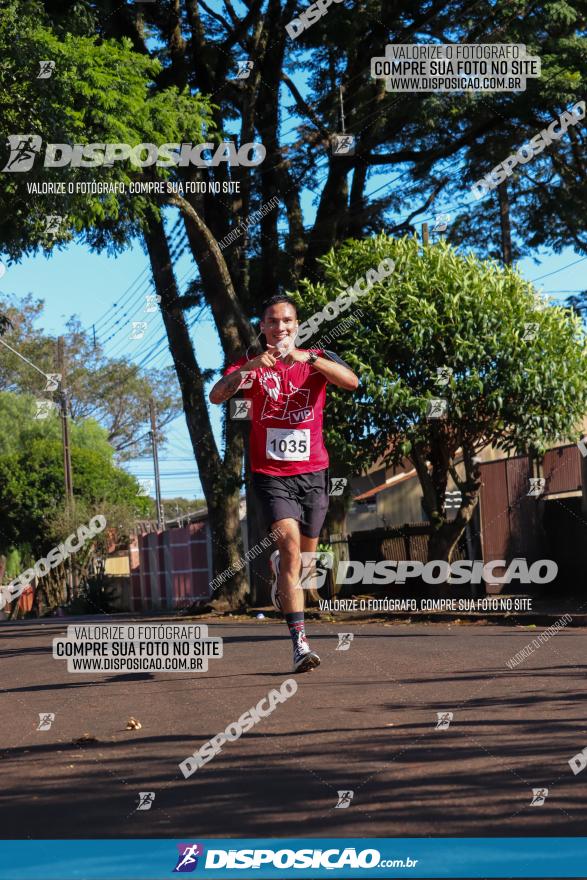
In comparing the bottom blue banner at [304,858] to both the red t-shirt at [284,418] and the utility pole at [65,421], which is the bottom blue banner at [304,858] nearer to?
the red t-shirt at [284,418]

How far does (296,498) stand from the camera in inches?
313

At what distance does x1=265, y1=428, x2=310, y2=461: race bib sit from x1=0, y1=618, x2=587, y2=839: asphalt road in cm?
141

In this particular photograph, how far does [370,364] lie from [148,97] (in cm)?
580

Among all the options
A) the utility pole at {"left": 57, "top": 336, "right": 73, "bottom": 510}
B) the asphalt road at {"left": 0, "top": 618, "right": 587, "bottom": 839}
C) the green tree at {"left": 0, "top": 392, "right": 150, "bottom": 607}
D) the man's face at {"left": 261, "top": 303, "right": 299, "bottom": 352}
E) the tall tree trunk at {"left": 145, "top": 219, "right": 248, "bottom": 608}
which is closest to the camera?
the asphalt road at {"left": 0, "top": 618, "right": 587, "bottom": 839}

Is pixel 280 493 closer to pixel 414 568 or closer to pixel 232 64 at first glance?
pixel 414 568

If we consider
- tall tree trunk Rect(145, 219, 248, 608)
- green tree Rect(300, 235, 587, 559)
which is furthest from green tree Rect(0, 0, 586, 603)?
green tree Rect(300, 235, 587, 559)

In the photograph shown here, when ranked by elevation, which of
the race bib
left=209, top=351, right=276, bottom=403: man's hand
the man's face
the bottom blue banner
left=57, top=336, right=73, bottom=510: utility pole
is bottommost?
the bottom blue banner

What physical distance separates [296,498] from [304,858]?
4443mm

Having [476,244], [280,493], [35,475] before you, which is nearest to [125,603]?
[35,475]

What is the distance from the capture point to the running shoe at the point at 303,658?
308 inches

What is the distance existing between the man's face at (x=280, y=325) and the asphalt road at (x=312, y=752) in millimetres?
2089

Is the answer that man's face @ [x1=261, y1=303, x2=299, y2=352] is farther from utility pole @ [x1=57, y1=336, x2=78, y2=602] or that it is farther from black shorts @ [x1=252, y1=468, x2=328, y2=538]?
utility pole @ [x1=57, y1=336, x2=78, y2=602]

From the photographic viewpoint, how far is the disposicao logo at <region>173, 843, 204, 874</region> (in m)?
3.56

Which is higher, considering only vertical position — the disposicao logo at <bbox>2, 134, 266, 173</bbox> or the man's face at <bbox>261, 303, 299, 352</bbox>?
the disposicao logo at <bbox>2, 134, 266, 173</bbox>
